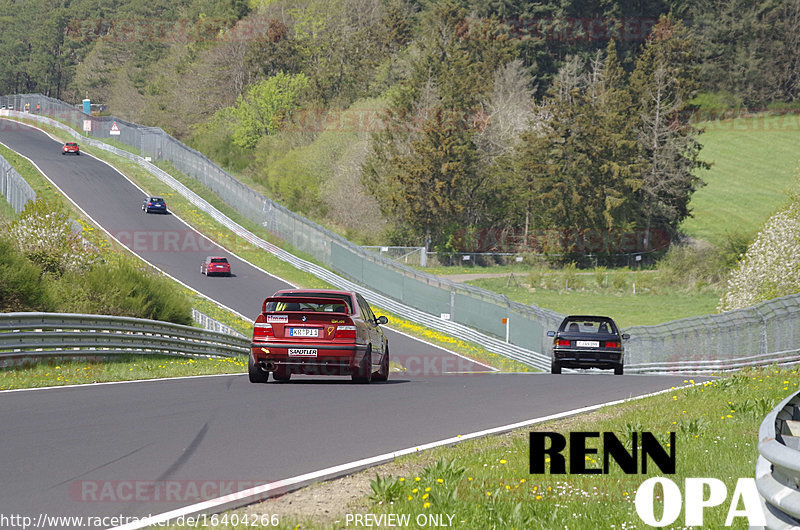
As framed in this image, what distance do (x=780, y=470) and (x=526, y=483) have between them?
337cm

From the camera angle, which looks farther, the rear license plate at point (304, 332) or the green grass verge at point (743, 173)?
the green grass verge at point (743, 173)

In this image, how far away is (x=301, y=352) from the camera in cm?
1572

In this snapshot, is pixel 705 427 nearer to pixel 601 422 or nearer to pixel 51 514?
pixel 601 422

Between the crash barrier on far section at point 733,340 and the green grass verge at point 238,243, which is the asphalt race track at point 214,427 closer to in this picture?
the crash barrier on far section at point 733,340

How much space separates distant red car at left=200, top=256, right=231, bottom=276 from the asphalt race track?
34.8 m

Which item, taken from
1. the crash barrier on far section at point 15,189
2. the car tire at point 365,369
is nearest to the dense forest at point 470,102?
the crash barrier on far section at point 15,189

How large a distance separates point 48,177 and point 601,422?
68.1 m

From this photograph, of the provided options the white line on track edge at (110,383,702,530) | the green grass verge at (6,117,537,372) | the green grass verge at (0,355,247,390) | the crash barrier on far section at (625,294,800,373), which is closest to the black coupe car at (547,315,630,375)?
the crash barrier on far section at (625,294,800,373)

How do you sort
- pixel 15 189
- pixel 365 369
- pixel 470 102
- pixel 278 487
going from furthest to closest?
pixel 470 102
pixel 15 189
pixel 365 369
pixel 278 487

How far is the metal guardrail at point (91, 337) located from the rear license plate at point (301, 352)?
575 centimetres

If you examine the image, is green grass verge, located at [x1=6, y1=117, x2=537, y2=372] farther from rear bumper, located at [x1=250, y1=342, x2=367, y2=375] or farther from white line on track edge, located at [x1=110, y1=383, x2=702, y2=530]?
white line on track edge, located at [x1=110, y1=383, x2=702, y2=530]

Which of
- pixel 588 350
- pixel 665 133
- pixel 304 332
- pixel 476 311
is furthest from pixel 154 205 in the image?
pixel 304 332

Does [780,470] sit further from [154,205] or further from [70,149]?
[70,149]

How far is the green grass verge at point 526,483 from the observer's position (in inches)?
244
